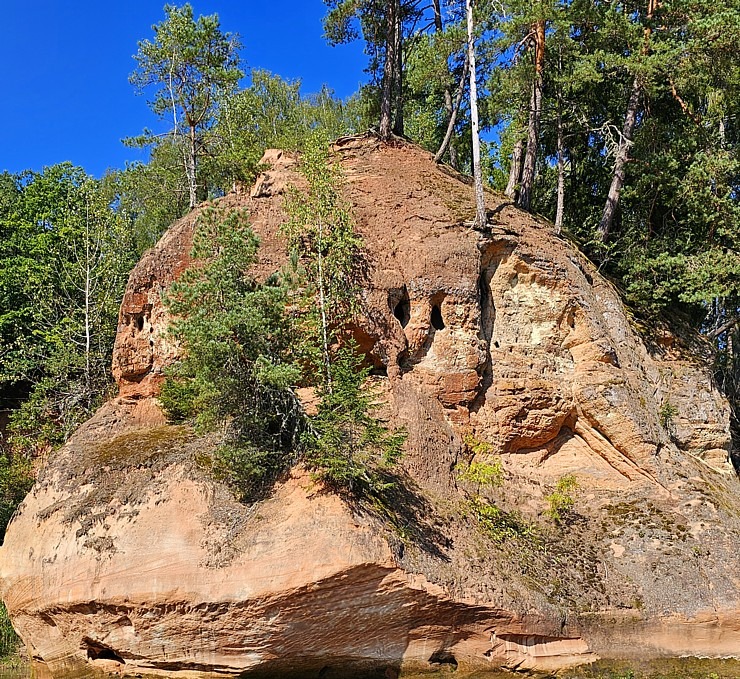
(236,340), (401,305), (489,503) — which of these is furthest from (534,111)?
(236,340)

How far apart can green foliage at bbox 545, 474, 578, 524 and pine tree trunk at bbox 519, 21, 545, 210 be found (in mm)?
9826

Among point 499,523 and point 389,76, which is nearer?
point 499,523

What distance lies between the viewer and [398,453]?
43.7ft

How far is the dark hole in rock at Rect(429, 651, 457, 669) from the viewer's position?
13141 mm

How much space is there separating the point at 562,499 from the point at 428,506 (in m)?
4.17

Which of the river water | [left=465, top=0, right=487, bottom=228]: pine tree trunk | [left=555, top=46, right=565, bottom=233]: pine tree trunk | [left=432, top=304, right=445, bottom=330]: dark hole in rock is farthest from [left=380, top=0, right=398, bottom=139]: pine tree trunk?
the river water

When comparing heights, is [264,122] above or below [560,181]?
A: above

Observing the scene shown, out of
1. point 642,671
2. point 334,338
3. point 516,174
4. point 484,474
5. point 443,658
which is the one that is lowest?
point 642,671

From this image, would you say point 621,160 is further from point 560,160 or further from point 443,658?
point 443,658

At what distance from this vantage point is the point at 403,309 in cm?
1788

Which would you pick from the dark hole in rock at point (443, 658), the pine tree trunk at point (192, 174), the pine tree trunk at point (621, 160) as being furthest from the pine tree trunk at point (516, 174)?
the dark hole in rock at point (443, 658)

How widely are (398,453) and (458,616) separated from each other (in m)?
3.55

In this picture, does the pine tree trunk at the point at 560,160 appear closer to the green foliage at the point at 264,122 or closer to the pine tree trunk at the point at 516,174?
the pine tree trunk at the point at 516,174

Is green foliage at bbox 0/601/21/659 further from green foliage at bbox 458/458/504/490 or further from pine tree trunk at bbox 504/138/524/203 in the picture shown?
pine tree trunk at bbox 504/138/524/203
